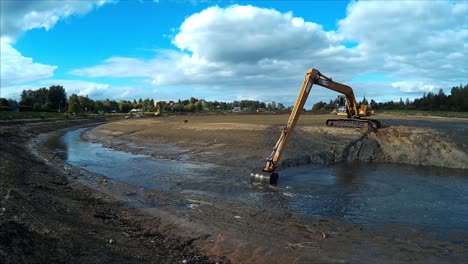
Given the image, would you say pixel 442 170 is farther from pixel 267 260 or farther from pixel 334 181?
pixel 267 260

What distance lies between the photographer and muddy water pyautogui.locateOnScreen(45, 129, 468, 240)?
12.4 metres

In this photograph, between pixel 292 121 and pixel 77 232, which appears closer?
pixel 77 232

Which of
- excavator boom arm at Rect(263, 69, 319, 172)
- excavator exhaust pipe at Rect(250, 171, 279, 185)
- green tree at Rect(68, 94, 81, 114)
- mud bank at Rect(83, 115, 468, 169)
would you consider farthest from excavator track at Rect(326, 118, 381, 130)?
green tree at Rect(68, 94, 81, 114)

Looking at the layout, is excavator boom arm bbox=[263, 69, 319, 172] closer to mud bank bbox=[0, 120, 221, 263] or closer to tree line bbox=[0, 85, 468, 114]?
mud bank bbox=[0, 120, 221, 263]

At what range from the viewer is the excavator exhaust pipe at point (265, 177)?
1703 centimetres

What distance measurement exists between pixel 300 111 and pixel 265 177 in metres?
4.50

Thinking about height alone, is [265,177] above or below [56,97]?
below

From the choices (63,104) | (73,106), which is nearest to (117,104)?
(63,104)

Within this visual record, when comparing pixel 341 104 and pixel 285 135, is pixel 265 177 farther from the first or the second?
pixel 341 104

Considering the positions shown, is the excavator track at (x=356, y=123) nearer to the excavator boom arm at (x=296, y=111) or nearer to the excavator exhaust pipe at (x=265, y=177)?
the excavator boom arm at (x=296, y=111)

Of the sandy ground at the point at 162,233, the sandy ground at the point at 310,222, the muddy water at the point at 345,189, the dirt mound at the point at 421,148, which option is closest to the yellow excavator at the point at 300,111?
the muddy water at the point at 345,189

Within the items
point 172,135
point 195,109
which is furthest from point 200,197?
point 195,109

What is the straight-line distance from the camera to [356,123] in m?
34.1

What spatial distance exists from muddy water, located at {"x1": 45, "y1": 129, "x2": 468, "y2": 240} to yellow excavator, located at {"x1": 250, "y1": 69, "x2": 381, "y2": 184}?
671mm
